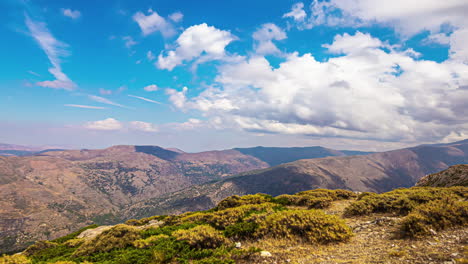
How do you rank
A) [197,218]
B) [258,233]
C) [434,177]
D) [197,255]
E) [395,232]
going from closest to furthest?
[197,255]
[395,232]
[258,233]
[197,218]
[434,177]

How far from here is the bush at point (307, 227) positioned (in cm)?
1284

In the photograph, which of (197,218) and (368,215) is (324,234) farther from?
(197,218)

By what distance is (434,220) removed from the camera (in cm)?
1188

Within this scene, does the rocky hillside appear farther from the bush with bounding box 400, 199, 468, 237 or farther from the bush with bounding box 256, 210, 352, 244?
the bush with bounding box 256, 210, 352, 244

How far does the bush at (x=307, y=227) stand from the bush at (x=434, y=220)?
3.04 m

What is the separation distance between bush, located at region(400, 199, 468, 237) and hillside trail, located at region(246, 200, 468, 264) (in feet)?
1.46

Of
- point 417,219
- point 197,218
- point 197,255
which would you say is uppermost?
point 417,219

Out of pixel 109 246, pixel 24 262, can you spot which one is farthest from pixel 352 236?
pixel 24 262

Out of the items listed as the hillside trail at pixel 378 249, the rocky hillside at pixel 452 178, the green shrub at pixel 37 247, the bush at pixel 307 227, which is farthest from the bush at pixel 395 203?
the green shrub at pixel 37 247

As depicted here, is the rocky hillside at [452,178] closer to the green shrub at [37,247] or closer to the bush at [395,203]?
the bush at [395,203]

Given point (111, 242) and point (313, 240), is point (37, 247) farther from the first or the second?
point (313, 240)

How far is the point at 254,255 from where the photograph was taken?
1098cm

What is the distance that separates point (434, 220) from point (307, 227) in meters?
6.67

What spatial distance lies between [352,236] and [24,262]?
64.0 ft
